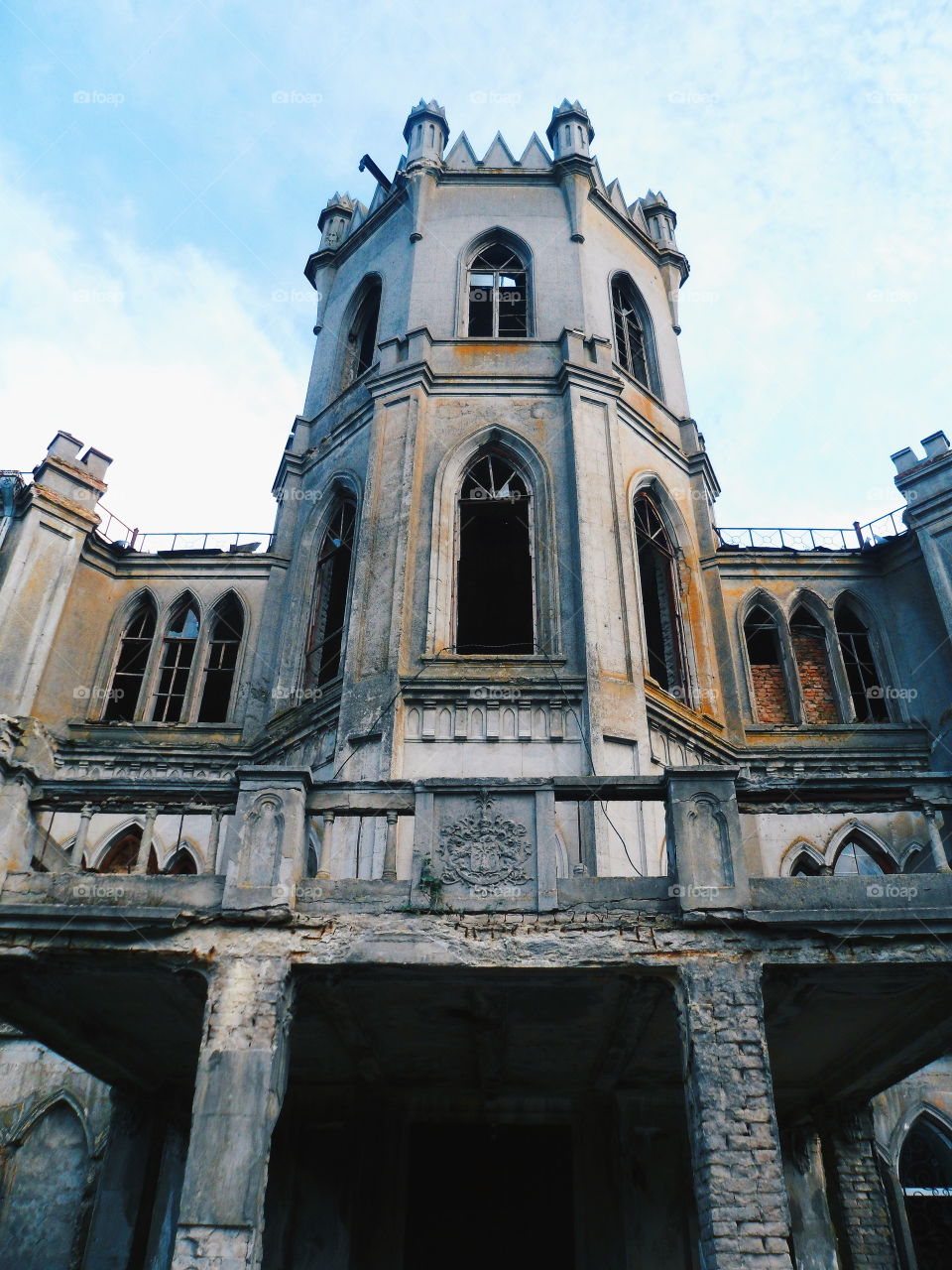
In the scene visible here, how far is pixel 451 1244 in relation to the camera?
11359mm

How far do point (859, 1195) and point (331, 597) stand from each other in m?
10.8

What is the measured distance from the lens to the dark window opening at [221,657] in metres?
17.2

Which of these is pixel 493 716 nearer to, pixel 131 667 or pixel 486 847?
pixel 486 847

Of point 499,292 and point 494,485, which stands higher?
point 499,292

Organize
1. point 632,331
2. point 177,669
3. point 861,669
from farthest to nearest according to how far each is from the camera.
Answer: point 632,331 < point 177,669 < point 861,669

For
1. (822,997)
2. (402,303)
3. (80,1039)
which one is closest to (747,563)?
(402,303)

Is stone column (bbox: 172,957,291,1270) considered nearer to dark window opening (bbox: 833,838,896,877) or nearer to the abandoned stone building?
the abandoned stone building

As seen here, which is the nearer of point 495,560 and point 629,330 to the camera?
point 629,330

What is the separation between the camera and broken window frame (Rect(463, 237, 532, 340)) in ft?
58.3

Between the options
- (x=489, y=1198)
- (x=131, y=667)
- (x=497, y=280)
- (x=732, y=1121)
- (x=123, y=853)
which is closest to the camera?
(x=732, y=1121)

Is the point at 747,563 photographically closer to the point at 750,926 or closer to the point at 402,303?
the point at 402,303

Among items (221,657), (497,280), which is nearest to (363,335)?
(497,280)

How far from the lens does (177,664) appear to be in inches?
672

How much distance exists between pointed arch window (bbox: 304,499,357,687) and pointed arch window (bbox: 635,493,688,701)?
4615 millimetres
